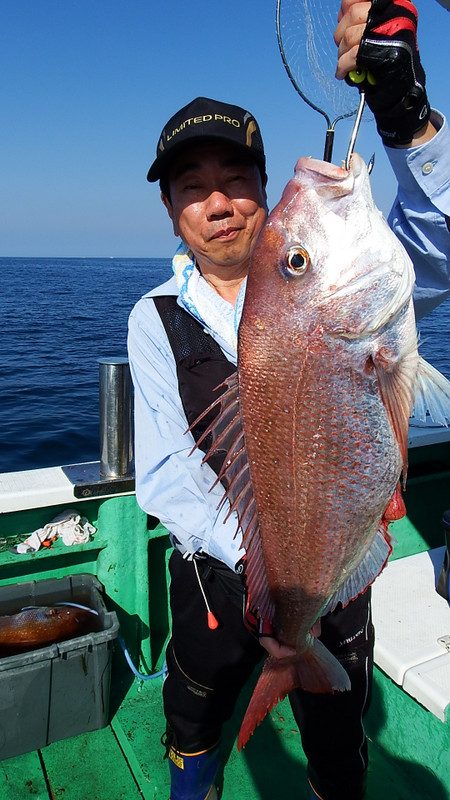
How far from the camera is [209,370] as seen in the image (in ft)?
7.43

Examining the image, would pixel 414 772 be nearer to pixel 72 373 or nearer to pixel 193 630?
pixel 193 630

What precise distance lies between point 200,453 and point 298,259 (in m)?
0.98

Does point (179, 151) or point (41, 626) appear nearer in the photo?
point (179, 151)

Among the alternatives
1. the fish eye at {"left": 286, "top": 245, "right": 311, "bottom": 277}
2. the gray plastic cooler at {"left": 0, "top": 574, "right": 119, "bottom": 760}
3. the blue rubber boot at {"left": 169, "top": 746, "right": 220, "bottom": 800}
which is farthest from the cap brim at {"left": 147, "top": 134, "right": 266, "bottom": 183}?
the blue rubber boot at {"left": 169, "top": 746, "right": 220, "bottom": 800}

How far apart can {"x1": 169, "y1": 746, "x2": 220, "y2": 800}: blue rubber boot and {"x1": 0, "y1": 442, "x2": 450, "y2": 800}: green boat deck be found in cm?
35

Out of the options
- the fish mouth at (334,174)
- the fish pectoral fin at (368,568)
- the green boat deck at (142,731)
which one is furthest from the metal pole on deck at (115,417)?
the fish mouth at (334,174)

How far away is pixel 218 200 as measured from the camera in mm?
2229

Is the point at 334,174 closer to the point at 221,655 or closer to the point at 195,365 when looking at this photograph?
the point at 195,365

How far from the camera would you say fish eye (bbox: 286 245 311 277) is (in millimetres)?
1514

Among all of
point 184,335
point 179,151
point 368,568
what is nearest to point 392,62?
point 179,151

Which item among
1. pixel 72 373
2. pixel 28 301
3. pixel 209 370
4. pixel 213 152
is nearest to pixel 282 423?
pixel 209 370

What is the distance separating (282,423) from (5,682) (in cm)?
217

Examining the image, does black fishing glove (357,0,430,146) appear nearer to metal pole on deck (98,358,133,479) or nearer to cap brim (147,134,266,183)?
cap brim (147,134,266,183)

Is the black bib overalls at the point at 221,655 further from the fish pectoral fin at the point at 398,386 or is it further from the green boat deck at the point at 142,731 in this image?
the fish pectoral fin at the point at 398,386
